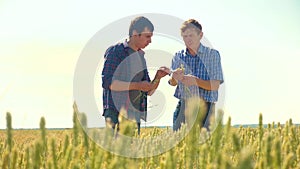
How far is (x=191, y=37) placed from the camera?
4.68 metres

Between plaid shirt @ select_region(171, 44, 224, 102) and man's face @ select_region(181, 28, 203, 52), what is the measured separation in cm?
9

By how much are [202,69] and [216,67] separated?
192mm

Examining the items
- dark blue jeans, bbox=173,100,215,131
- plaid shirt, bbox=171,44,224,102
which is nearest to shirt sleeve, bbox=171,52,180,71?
plaid shirt, bbox=171,44,224,102

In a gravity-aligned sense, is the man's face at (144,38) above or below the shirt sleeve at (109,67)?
above

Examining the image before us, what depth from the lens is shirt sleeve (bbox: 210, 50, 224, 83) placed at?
454cm

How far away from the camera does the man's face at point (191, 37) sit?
182 inches

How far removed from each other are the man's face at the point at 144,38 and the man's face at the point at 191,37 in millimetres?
636

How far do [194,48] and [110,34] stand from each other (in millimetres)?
1031

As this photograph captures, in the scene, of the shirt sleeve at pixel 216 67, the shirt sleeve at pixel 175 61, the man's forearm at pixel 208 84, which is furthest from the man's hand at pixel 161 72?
the shirt sleeve at pixel 175 61

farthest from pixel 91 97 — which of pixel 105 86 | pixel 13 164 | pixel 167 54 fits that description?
pixel 13 164

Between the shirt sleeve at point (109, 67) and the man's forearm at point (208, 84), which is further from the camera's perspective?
the man's forearm at point (208, 84)

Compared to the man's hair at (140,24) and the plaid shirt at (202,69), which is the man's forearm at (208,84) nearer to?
the plaid shirt at (202,69)

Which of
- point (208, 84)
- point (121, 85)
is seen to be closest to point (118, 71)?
point (121, 85)

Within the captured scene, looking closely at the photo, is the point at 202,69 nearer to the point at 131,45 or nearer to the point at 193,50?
the point at 193,50
